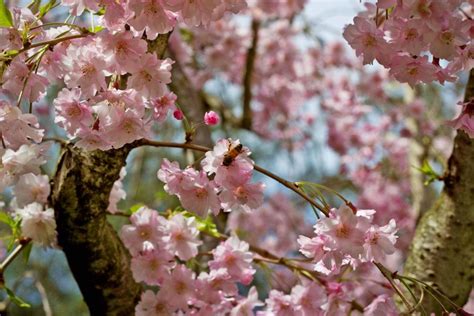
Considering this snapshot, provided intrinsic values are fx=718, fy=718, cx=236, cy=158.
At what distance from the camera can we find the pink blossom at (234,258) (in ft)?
5.17

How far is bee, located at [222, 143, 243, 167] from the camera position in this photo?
117 cm

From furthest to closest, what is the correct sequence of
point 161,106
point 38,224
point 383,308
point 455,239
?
point 455,239 → point 38,224 → point 383,308 → point 161,106

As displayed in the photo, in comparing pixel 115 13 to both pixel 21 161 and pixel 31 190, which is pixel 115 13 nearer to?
pixel 21 161

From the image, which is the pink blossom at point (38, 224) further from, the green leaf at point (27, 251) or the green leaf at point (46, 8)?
the green leaf at point (46, 8)

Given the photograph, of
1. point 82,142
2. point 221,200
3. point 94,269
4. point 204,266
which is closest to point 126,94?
point 82,142

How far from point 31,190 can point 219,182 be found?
588mm

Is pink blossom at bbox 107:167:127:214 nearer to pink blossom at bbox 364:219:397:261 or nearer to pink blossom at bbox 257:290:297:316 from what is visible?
pink blossom at bbox 257:290:297:316

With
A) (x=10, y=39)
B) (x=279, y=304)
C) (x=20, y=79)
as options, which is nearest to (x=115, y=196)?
(x=279, y=304)

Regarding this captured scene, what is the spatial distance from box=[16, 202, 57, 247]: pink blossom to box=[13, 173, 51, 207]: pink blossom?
23mm

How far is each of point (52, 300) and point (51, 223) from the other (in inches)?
107

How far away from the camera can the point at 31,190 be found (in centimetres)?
160

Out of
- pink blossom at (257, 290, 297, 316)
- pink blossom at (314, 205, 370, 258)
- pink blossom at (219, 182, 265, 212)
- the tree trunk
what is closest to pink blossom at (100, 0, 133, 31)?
pink blossom at (219, 182, 265, 212)

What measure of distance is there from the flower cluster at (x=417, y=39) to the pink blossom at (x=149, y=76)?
0.33 m

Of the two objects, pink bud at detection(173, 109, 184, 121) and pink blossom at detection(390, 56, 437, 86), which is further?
pink bud at detection(173, 109, 184, 121)
